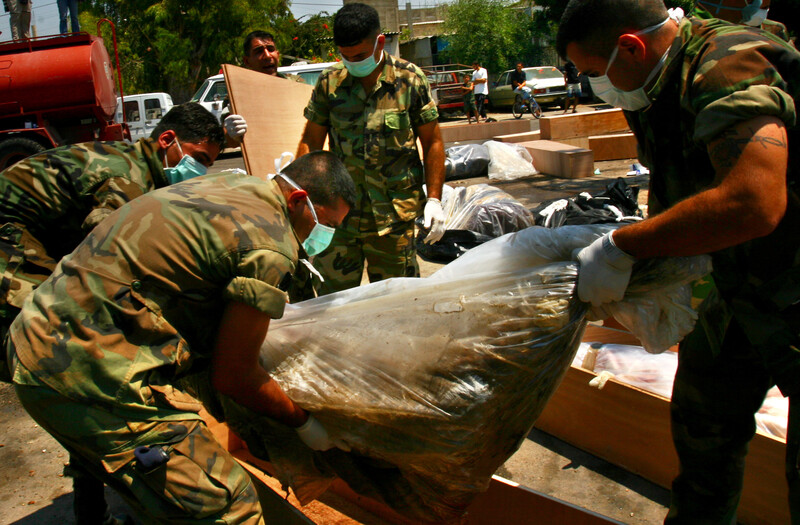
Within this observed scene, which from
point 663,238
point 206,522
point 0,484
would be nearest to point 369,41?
point 663,238

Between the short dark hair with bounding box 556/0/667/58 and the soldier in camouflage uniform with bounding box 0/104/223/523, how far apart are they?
1.31m

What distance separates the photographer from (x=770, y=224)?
3.96 ft

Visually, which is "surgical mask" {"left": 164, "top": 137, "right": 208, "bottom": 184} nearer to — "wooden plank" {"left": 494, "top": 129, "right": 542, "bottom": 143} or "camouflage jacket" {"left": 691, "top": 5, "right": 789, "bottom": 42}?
"camouflage jacket" {"left": 691, "top": 5, "right": 789, "bottom": 42}

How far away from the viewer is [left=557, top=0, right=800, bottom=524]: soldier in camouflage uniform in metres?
1.21

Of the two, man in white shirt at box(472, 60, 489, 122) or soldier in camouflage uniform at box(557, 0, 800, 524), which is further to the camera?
man in white shirt at box(472, 60, 489, 122)

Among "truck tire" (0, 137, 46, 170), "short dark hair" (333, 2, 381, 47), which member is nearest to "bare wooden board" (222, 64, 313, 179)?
"short dark hair" (333, 2, 381, 47)

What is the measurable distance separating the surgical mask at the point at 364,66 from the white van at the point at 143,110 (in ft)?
36.8

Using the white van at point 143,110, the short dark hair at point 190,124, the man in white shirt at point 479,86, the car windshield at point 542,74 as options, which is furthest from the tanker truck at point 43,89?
the car windshield at point 542,74

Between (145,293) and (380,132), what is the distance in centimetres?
155

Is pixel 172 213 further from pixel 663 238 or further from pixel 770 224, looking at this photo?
pixel 770 224

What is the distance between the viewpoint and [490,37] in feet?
111

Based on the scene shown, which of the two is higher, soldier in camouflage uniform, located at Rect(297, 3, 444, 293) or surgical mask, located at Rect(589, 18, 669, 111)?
surgical mask, located at Rect(589, 18, 669, 111)

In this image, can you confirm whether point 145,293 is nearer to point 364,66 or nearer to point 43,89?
point 364,66

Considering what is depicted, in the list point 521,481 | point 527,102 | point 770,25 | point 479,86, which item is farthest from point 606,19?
point 527,102
